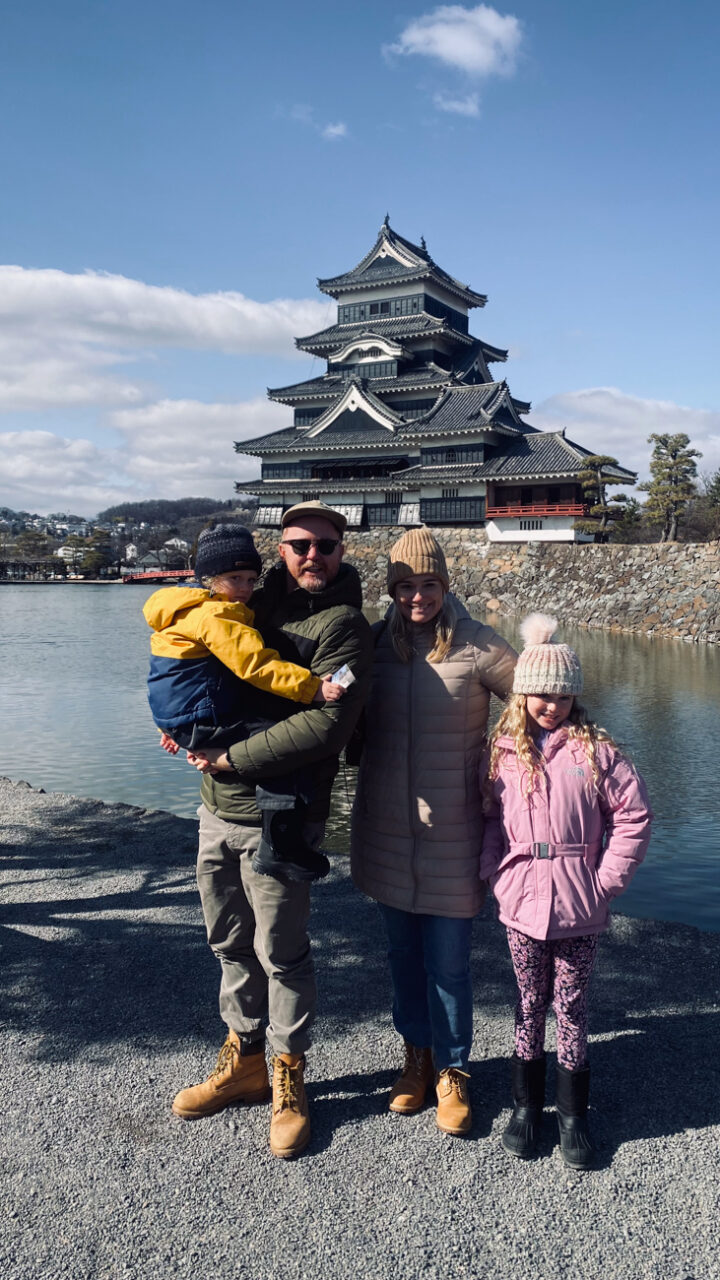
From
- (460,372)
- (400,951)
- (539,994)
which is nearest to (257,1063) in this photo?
(400,951)

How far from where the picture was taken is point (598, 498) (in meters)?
29.9

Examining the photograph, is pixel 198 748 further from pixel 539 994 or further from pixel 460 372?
pixel 460 372

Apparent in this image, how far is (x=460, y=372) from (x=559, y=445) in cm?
687

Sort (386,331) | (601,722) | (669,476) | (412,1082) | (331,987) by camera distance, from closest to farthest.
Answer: (412,1082) → (331,987) → (601,722) → (669,476) → (386,331)

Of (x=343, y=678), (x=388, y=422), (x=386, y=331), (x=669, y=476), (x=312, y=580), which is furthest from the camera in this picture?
(x=386, y=331)

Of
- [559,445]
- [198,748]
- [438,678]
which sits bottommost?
[198,748]

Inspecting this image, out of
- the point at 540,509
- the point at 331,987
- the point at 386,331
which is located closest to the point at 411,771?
the point at 331,987

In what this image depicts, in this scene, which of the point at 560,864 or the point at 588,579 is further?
the point at 588,579

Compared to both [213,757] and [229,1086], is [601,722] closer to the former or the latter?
[229,1086]

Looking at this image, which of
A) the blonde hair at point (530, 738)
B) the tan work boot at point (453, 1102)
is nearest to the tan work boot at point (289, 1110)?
the tan work boot at point (453, 1102)

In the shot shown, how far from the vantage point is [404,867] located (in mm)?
2879

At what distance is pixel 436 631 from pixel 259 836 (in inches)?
36.8

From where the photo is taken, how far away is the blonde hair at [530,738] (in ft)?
8.80

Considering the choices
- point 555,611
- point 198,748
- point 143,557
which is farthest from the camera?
point 143,557
